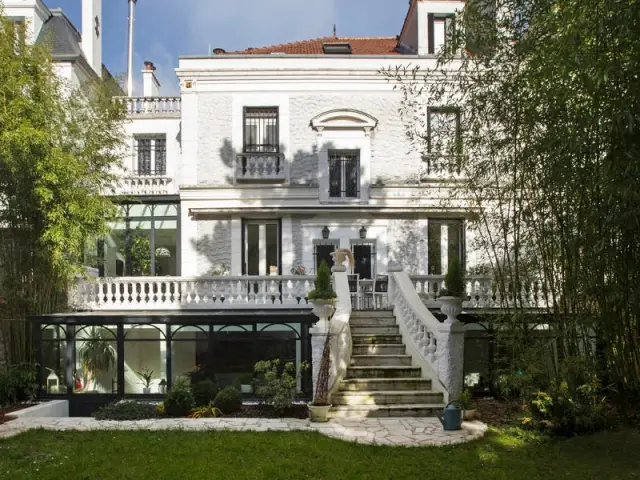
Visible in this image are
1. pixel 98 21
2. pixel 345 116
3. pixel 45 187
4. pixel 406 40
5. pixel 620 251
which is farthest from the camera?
pixel 98 21

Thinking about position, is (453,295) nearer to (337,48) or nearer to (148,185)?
(337,48)

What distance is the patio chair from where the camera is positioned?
13035mm

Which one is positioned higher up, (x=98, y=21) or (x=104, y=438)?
(x=98, y=21)

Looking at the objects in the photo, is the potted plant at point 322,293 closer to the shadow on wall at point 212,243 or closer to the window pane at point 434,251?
the shadow on wall at point 212,243

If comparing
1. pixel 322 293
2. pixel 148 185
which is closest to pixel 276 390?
pixel 322 293

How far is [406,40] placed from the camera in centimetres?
1739

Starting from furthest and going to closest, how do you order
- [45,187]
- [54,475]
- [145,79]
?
1. [145,79]
2. [45,187]
3. [54,475]

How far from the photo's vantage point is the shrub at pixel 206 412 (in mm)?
9070

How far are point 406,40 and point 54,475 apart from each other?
15807 millimetres

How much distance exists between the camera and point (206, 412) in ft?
30.0

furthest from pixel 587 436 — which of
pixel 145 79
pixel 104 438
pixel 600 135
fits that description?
pixel 145 79

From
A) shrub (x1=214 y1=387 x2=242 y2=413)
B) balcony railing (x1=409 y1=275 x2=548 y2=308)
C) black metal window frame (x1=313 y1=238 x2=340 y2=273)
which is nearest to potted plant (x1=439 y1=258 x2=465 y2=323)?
balcony railing (x1=409 y1=275 x2=548 y2=308)

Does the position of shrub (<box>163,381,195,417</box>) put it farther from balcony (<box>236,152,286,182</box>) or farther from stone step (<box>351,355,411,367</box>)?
balcony (<box>236,152,286,182</box>)

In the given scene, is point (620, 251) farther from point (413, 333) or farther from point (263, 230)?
point (263, 230)
